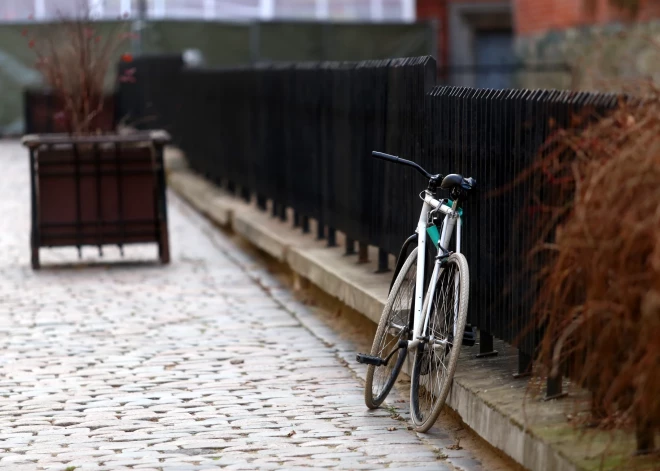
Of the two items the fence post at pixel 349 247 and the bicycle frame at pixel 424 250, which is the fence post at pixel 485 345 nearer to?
the bicycle frame at pixel 424 250

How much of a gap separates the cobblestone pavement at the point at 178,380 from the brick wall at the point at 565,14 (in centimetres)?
848

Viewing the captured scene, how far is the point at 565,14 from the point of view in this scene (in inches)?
851

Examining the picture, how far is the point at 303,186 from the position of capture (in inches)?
451

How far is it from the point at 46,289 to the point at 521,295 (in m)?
5.84

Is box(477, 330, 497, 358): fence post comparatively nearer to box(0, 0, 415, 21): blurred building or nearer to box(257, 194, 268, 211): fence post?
box(257, 194, 268, 211): fence post

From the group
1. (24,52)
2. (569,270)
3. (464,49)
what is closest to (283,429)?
(569,270)

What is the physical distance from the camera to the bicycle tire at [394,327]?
6480 millimetres

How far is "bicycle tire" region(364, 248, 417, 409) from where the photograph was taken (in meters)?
6.48

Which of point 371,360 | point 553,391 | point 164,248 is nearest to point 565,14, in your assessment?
point 164,248

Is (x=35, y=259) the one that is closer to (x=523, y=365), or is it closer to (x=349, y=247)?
(x=349, y=247)

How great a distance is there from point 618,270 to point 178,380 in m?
3.74

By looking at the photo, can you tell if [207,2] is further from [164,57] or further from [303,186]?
[303,186]

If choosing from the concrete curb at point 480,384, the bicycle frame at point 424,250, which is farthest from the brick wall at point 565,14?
the bicycle frame at point 424,250

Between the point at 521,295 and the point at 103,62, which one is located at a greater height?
the point at 103,62
